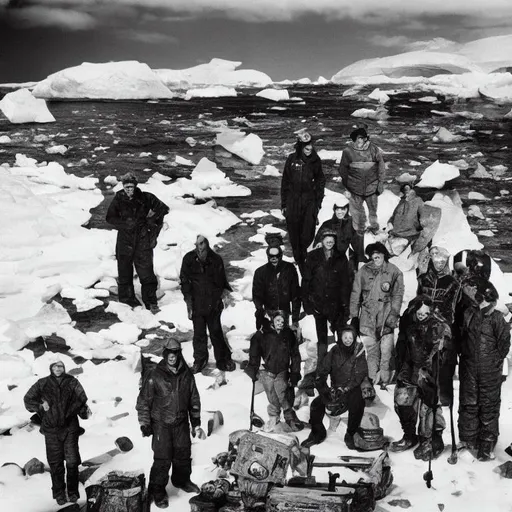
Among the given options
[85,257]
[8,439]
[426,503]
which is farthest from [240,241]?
[426,503]

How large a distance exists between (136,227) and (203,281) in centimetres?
175

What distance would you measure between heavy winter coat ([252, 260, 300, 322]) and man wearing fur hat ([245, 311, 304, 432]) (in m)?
0.65

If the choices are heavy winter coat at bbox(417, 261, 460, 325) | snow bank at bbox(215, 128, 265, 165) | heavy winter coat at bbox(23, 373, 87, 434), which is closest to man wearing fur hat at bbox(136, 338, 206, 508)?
heavy winter coat at bbox(23, 373, 87, 434)

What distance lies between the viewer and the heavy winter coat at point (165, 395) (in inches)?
191

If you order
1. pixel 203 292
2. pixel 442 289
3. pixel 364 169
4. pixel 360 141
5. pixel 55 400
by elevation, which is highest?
pixel 360 141

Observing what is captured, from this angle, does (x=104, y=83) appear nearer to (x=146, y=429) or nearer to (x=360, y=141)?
(x=360, y=141)

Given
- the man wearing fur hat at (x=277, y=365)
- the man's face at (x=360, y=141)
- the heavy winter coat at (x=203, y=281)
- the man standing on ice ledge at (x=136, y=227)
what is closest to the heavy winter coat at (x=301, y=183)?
the man's face at (x=360, y=141)

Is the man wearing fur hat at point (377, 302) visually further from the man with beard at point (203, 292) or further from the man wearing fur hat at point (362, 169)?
the man wearing fur hat at point (362, 169)

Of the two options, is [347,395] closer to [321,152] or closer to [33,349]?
[33,349]

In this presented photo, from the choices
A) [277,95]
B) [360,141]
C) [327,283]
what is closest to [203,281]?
[327,283]

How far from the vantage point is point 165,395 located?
191 inches

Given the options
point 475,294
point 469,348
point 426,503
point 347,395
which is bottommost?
point 426,503

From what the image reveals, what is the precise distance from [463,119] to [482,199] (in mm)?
16745

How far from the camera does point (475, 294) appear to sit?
5.03m
